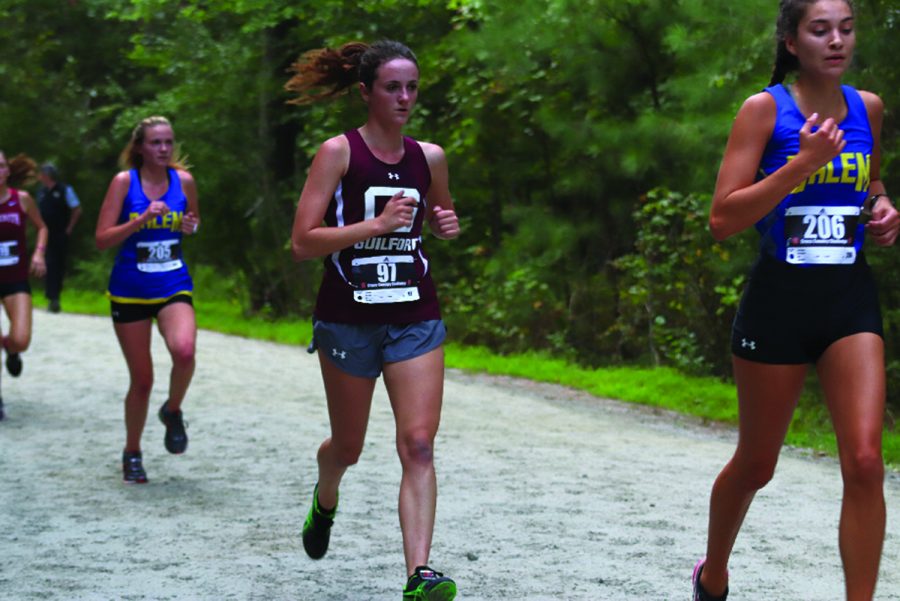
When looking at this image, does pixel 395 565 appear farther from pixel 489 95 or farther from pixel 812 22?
pixel 489 95

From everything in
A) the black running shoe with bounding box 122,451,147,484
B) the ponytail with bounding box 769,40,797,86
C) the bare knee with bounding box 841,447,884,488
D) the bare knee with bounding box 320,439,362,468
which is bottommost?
the black running shoe with bounding box 122,451,147,484

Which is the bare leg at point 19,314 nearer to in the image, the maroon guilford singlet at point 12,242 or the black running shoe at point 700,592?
the maroon guilford singlet at point 12,242

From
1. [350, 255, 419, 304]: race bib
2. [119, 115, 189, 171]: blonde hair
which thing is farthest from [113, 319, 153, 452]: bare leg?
[350, 255, 419, 304]: race bib

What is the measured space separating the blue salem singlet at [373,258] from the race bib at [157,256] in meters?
3.12

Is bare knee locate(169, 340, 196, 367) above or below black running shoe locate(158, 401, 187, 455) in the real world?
above

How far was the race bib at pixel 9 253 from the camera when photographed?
10969mm

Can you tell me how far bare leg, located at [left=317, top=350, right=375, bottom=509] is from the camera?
5422 millimetres

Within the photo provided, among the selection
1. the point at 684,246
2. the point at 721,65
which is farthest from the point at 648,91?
the point at 721,65

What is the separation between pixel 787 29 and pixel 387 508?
3723 millimetres

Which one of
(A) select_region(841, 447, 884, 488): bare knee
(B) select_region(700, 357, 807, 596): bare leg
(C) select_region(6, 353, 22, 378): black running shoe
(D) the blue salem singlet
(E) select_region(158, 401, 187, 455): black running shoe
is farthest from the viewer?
(C) select_region(6, 353, 22, 378): black running shoe

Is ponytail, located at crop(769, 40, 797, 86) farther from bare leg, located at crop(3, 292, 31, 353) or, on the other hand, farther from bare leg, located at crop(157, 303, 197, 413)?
bare leg, located at crop(3, 292, 31, 353)

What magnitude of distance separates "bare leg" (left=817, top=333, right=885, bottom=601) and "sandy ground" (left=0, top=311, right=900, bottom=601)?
1314 mm

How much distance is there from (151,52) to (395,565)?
1736cm

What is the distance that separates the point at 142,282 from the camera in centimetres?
822
